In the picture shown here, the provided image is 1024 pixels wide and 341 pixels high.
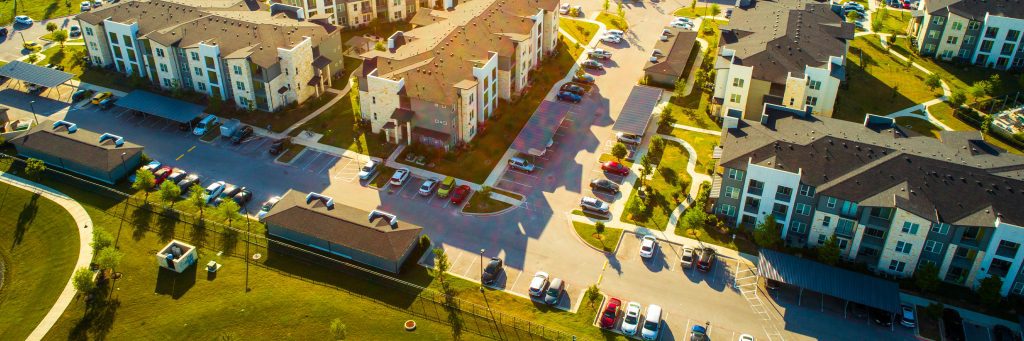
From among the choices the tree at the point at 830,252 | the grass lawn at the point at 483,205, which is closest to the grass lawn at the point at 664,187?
the grass lawn at the point at 483,205

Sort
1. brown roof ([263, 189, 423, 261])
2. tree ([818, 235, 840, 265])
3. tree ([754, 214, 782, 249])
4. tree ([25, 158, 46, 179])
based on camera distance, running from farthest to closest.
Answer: tree ([25, 158, 46, 179]) → tree ([754, 214, 782, 249]) → brown roof ([263, 189, 423, 261]) → tree ([818, 235, 840, 265])

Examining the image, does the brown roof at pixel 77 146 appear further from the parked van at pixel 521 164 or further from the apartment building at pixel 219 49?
the parked van at pixel 521 164

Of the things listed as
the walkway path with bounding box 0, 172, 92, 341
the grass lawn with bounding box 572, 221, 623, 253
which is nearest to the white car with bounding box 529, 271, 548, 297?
the grass lawn with bounding box 572, 221, 623, 253

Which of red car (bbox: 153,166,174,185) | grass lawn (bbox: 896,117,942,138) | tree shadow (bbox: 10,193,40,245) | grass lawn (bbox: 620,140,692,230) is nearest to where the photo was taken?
tree shadow (bbox: 10,193,40,245)

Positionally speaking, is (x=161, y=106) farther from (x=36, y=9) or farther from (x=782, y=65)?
(x=782, y=65)

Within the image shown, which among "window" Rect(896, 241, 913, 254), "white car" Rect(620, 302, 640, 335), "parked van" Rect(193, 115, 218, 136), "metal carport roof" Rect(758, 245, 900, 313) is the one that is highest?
"window" Rect(896, 241, 913, 254)

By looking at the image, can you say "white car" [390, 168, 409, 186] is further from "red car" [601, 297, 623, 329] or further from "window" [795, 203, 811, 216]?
"window" [795, 203, 811, 216]
